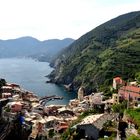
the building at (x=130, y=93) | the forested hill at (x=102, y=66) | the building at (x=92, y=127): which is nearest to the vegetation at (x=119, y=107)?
the building at (x=130, y=93)

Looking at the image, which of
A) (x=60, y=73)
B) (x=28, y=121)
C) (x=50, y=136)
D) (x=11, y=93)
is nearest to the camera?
(x=50, y=136)

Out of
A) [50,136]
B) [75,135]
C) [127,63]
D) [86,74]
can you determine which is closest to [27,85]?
[86,74]

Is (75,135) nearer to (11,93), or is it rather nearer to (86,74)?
(11,93)

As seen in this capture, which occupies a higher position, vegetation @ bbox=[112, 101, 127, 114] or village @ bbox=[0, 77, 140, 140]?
vegetation @ bbox=[112, 101, 127, 114]

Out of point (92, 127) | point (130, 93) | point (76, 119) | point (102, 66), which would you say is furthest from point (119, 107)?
point (102, 66)

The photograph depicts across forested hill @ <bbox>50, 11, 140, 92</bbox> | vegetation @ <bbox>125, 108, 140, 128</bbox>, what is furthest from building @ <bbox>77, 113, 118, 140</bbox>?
forested hill @ <bbox>50, 11, 140, 92</bbox>

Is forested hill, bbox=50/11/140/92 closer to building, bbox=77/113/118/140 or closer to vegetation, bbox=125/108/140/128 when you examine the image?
Result: building, bbox=77/113/118/140

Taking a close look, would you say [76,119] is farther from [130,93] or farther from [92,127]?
[92,127]

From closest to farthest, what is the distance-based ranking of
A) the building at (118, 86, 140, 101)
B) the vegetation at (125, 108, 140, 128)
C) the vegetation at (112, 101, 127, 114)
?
the vegetation at (125, 108, 140, 128), the vegetation at (112, 101, 127, 114), the building at (118, 86, 140, 101)
